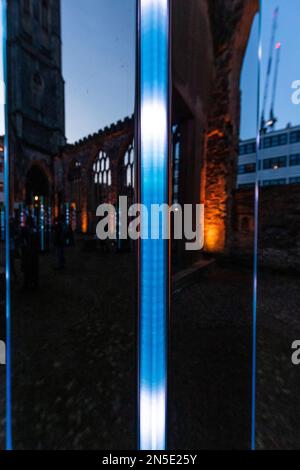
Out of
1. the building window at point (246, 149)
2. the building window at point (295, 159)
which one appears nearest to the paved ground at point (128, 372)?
the building window at point (246, 149)

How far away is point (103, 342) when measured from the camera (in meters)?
2.05

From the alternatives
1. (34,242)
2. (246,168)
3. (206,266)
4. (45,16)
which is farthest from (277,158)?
(34,242)

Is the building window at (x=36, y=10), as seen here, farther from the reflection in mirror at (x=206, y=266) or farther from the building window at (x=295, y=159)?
the building window at (x=295, y=159)

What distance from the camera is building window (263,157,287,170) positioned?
21.0 m

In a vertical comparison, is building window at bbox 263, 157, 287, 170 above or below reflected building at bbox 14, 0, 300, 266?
above

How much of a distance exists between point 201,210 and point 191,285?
5.51ft

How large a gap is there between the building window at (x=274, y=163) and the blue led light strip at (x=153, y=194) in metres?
26.4

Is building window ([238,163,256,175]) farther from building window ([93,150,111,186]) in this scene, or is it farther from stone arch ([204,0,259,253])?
building window ([93,150,111,186])

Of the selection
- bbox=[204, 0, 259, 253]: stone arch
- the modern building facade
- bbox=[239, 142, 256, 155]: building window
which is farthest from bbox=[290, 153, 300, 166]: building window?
bbox=[204, 0, 259, 253]: stone arch

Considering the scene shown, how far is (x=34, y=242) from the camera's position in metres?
2.27

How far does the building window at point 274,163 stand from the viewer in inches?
827

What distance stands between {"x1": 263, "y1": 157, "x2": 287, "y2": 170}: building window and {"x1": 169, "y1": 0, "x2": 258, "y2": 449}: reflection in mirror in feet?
74.1

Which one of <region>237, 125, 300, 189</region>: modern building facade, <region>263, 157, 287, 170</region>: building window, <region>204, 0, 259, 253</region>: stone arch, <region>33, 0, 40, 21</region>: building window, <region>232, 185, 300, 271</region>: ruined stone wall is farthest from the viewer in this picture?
<region>263, 157, 287, 170</region>: building window

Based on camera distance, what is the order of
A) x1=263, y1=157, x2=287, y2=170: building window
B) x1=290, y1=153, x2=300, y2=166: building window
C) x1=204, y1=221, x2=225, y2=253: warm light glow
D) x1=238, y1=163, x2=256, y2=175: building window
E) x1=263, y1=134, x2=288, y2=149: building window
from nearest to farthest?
1. x1=204, y1=221, x2=225, y2=253: warm light glow
2. x1=290, y1=153, x2=300, y2=166: building window
3. x1=238, y1=163, x2=256, y2=175: building window
4. x1=263, y1=157, x2=287, y2=170: building window
5. x1=263, y1=134, x2=288, y2=149: building window
